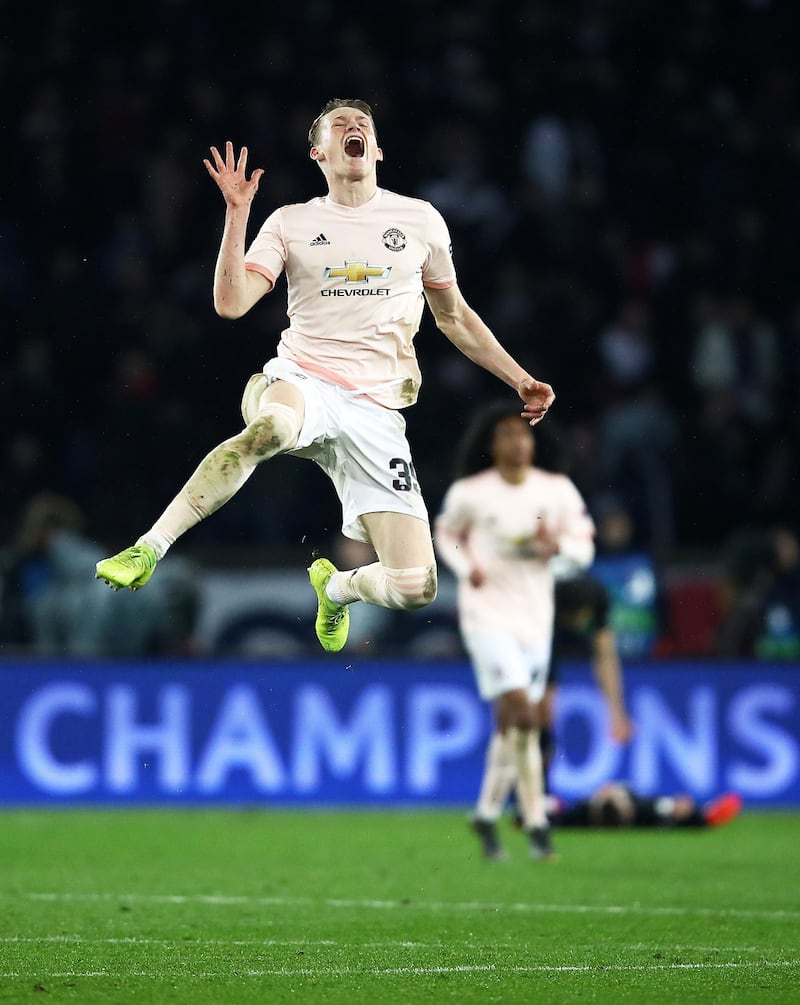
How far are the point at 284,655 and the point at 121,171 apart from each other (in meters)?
5.46

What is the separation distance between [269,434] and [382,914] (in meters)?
2.81

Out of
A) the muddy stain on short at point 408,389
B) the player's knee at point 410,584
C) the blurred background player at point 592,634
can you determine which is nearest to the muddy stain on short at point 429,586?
the player's knee at point 410,584

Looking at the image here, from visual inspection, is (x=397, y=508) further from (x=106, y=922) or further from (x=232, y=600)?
(x=232, y=600)

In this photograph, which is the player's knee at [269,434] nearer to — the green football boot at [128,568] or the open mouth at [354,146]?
the green football boot at [128,568]

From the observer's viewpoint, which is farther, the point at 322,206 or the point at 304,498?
the point at 304,498

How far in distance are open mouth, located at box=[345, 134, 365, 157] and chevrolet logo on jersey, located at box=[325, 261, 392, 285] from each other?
447 millimetres

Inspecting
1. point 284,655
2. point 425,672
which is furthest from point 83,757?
point 425,672

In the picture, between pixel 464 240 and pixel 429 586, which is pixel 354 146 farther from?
pixel 464 240

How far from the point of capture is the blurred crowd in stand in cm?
1650

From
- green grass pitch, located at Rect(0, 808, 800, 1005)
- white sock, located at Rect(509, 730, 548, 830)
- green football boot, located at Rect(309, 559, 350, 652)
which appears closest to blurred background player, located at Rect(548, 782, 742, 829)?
green grass pitch, located at Rect(0, 808, 800, 1005)

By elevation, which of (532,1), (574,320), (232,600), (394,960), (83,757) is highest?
(532,1)

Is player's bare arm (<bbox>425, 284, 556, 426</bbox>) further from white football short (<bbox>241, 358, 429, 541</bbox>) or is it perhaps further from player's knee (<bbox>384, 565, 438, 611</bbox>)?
player's knee (<bbox>384, 565, 438, 611</bbox>)

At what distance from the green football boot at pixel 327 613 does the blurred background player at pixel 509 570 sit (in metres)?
2.98

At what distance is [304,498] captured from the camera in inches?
645
